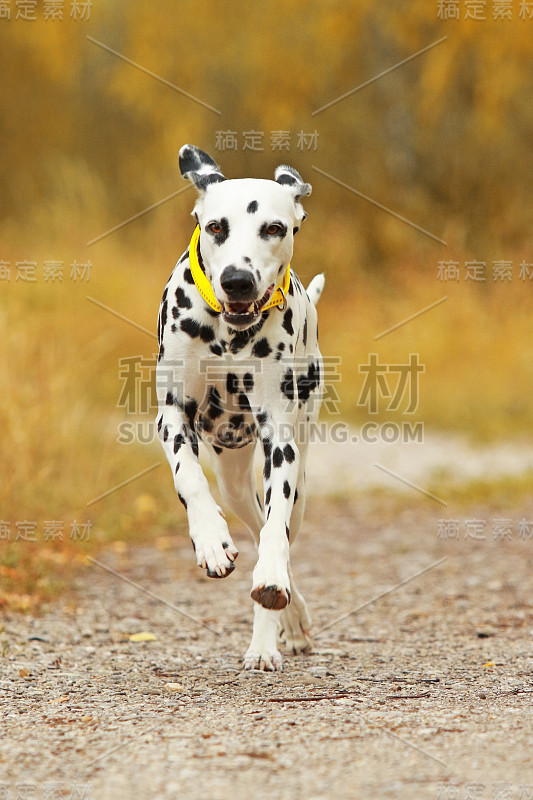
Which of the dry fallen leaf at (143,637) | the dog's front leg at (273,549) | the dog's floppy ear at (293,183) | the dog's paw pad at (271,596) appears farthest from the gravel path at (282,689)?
the dog's floppy ear at (293,183)

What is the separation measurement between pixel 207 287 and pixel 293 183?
1.93ft

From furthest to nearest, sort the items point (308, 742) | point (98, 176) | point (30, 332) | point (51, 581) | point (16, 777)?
point (98, 176) → point (30, 332) → point (51, 581) → point (308, 742) → point (16, 777)

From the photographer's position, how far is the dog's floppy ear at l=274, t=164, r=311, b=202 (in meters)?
4.56

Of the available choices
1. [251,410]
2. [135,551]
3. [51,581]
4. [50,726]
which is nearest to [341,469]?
[135,551]

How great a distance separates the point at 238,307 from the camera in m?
4.17

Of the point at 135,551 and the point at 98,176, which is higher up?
the point at 98,176

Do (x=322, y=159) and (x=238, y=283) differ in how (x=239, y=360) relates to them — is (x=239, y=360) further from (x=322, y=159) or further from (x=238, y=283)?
(x=322, y=159)

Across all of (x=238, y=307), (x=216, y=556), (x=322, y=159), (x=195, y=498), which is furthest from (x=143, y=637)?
(x=322, y=159)

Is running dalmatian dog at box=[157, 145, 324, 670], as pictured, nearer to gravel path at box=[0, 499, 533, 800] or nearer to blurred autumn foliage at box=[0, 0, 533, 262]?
gravel path at box=[0, 499, 533, 800]

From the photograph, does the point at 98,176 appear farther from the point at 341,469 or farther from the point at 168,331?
the point at 168,331

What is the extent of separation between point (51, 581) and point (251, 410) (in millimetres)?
2653

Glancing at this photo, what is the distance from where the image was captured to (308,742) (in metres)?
3.49

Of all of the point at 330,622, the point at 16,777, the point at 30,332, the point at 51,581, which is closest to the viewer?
the point at 16,777

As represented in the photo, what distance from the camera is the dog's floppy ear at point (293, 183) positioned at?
456cm
